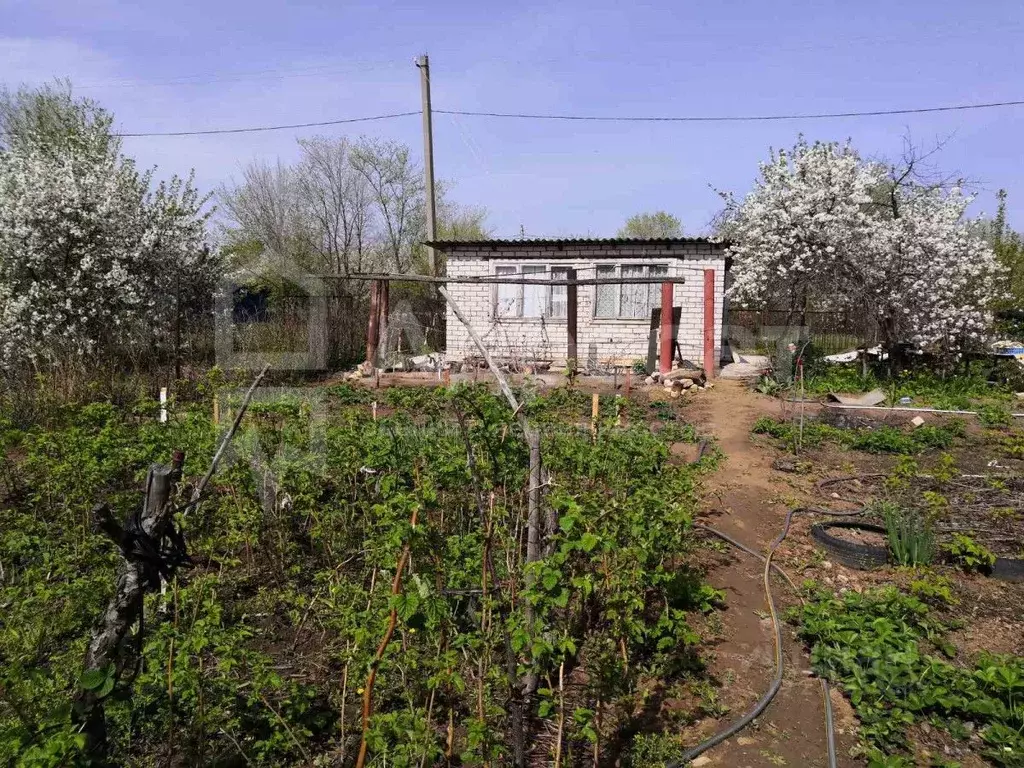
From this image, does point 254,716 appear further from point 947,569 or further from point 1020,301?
point 1020,301

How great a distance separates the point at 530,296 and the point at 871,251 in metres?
6.13

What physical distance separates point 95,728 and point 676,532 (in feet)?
8.77

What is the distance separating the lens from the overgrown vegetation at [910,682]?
262 cm

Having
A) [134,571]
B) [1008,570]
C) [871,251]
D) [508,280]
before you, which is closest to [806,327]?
[871,251]

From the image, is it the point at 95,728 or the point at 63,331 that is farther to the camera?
the point at 63,331

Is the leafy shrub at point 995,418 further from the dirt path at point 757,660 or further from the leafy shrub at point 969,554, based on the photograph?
the leafy shrub at point 969,554

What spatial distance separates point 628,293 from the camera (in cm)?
1361

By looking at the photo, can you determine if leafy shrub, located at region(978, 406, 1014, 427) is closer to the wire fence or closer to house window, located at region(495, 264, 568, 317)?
the wire fence

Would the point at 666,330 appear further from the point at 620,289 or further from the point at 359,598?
the point at 359,598

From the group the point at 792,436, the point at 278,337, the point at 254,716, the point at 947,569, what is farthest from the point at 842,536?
the point at 278,337

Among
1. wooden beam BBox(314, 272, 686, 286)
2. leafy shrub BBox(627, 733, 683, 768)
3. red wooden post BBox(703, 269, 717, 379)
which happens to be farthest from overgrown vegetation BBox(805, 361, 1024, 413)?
Answer: leafy shrub BBox(627, 733, 683, 768)

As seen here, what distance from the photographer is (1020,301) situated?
40.4 feet

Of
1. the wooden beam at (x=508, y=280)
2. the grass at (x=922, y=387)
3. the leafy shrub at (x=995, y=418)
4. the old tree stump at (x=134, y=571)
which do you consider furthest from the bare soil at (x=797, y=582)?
the wooden beam at (x=508, y=280)

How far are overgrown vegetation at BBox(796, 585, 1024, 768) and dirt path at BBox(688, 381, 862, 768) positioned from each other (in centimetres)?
10
